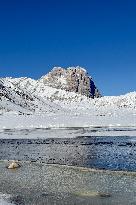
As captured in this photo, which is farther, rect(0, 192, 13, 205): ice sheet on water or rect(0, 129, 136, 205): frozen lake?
rect(0, 129, 136, 205): frozen lake

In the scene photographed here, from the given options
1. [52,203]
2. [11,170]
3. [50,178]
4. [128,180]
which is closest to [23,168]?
[11,170]

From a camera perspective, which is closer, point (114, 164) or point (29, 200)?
point (29, 200)

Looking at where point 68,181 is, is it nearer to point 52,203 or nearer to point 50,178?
point 50,178

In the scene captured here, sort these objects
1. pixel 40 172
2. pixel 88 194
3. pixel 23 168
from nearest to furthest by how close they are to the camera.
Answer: pixel 88 194 → pixel 40 172 → pixel 23 168

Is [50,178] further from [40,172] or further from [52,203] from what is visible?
[52,203]

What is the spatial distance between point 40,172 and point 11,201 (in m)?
4.92

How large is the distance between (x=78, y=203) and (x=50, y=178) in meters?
4.06

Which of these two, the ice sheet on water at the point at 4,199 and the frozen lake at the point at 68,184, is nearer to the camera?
the ice sheet on water at the point at 4,199

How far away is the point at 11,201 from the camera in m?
12.0

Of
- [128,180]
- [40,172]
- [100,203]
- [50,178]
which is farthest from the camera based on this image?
[40,172]

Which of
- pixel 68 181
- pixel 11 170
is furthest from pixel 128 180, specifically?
pixel 11 170

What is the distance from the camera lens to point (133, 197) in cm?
1198

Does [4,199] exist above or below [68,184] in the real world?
below

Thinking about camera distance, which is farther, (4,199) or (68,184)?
(68,184)
